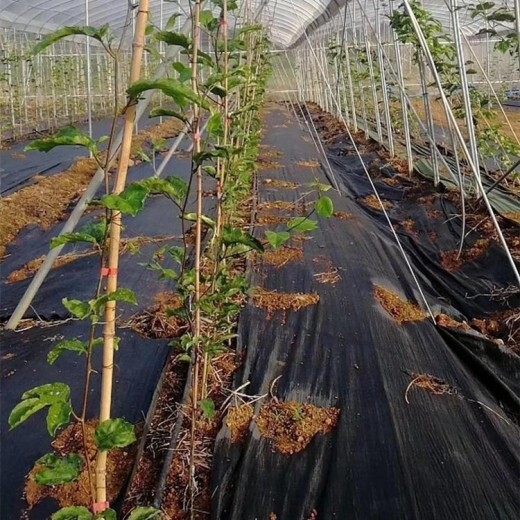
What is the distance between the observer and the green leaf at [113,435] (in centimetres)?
120

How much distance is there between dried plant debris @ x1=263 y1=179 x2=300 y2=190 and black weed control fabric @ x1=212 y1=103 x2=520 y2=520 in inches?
99.4

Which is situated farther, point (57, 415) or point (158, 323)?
point (158, 323)

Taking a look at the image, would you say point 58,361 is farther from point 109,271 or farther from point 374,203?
point 374,203

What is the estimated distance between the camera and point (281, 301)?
135 inches

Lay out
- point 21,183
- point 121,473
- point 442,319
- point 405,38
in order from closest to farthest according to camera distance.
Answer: point 121,473
point 442,319
point 405,38
point 21,183

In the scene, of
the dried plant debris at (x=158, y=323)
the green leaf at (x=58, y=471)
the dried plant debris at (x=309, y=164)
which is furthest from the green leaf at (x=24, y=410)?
the dried plant debris at (x=309, y=164)

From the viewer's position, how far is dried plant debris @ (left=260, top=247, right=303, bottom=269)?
409 centimetres

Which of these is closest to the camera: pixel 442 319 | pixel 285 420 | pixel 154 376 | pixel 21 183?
pixel 285 420

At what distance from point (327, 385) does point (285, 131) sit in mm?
10651

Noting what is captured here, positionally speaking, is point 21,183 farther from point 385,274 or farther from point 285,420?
point 285,420

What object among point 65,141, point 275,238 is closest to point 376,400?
point 275,238

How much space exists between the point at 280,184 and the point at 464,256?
292cm

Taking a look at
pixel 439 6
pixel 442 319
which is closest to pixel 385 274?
pixel 442 319

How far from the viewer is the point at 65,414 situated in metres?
1.17
